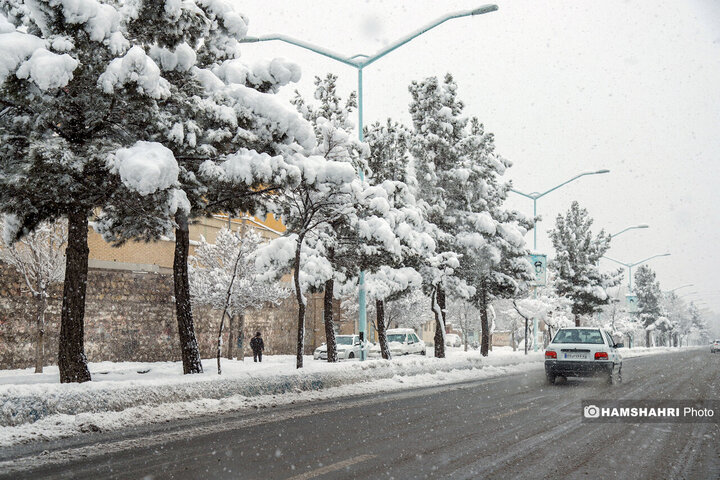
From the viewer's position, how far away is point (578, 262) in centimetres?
4856

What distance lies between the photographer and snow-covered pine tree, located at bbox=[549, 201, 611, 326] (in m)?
47.6

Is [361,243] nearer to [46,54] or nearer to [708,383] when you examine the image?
[708,383]

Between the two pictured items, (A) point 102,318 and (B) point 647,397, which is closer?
(B) point 647,397

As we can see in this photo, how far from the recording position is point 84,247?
13.0 meters

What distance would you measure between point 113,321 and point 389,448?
20522mm

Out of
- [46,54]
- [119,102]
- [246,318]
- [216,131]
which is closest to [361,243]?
[216,131]

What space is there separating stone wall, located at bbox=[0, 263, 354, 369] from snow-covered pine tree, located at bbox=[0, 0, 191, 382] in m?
10.6

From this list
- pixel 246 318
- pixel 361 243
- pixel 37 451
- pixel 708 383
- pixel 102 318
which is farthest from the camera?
pixel 246 318

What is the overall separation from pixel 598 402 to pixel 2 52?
1259cm

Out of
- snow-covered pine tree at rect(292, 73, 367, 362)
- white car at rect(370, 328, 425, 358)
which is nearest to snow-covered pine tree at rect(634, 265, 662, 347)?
white car at rect(370, 328, 425, 358)

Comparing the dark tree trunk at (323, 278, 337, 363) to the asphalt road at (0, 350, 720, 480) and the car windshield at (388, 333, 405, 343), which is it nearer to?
the asphalt road at (0, 350, 720, 480)

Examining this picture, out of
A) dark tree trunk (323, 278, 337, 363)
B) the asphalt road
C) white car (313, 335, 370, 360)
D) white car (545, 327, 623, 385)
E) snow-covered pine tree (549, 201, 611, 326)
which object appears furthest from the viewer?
snow-covered pine tree (549, 201, 611, 326)

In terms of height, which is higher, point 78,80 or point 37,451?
point 78,80

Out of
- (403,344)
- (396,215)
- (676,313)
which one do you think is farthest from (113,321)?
(676,313)
